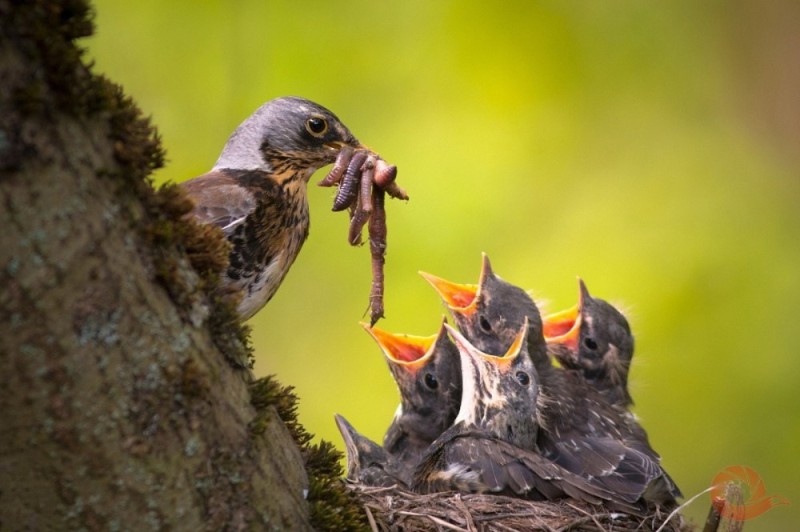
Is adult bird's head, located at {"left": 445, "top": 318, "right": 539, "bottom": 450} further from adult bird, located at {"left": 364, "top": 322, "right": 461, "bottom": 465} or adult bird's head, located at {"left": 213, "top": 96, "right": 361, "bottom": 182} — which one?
adult bird's head, located at {"left": 213, "top": 96, "right": 361, "bottom": 182}

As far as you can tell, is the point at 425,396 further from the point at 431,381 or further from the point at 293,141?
the point at 293,141

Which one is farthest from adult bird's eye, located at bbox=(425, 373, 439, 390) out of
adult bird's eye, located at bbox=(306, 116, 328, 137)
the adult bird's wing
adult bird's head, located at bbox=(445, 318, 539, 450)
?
the adult bird's wing

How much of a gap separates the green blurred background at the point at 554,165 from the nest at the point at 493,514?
6.38 ft

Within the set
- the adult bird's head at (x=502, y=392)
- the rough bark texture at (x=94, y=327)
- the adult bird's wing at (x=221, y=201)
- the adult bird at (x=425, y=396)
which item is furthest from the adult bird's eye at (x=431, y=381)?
the rough bark texture at (x=94, y=327)

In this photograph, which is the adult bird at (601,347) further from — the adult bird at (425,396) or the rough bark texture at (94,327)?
the rough bark texture at (94,327)

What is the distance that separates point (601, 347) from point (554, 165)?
1393mm

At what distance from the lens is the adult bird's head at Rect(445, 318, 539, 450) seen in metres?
4.75

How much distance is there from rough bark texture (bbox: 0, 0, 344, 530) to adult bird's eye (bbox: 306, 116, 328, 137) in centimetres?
218

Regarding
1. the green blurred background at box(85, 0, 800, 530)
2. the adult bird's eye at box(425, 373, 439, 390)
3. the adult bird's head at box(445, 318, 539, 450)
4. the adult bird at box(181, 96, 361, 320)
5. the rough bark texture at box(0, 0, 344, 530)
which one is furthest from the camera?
the green blurred background at box(85, 0, 800, 530)

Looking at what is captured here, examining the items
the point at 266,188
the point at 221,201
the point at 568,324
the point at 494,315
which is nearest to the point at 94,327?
the point at 221,201

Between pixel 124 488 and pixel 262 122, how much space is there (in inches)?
106

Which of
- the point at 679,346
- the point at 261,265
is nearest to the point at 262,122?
the point at 261,265

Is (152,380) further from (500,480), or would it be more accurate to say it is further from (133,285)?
(500,480)

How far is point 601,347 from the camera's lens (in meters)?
5.58
